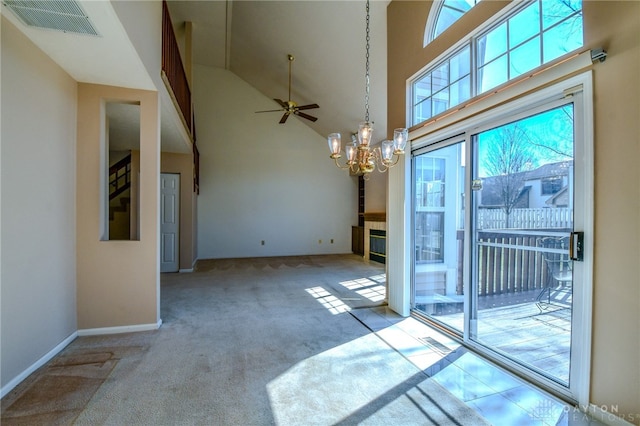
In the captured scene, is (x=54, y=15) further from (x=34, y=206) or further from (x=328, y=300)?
(x=328, y=300)

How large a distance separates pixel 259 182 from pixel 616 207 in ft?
25.6

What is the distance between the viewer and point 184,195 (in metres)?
6.29

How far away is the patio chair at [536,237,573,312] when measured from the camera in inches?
81.5

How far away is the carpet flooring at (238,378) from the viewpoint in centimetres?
184

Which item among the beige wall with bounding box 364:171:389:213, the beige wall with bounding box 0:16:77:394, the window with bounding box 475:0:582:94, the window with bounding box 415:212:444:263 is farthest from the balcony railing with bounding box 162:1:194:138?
the beige wall with bounding box 364:171:389:213

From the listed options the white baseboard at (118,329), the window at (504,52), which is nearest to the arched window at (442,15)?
the window at (504,52)

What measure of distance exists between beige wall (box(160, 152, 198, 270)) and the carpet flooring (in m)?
2.61

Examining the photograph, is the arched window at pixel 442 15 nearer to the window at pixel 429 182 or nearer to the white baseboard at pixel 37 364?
the window at pixel 429 182

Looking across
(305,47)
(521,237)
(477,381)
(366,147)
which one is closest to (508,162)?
(521,237)

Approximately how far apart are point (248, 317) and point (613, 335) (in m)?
3.30

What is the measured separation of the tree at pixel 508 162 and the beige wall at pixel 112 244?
3467mm

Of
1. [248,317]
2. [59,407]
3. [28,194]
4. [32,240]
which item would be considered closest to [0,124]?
[28,194]

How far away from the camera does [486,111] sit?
2.52 m

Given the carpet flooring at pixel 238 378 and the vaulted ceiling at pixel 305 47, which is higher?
the vaulted ceiling at pixel 305 47
